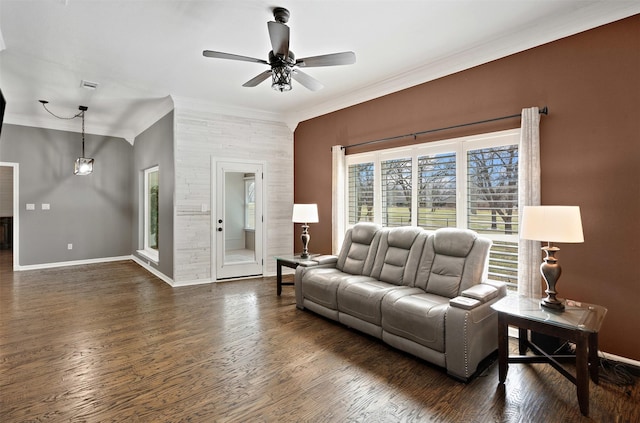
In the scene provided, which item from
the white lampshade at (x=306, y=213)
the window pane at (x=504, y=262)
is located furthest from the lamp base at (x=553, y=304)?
the white lampshade at (x=306, y=213)

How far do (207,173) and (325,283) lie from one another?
3010 mm

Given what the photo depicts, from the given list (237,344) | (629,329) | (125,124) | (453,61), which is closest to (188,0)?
(453,61)

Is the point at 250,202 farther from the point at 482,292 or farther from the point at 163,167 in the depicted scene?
the point at 482,292

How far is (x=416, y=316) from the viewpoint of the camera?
2814 mm

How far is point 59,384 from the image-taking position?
8.23 ft

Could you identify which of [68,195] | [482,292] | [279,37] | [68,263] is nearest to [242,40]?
[279,37]

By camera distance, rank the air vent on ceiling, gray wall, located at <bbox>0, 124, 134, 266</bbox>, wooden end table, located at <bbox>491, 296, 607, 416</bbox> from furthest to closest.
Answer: gray wall, located at <bbox>0, 124, 134, 266</bbox>
the air vent on ceiling
wooden end table, located at <bbox>491, 296, 607, 416</bbox>

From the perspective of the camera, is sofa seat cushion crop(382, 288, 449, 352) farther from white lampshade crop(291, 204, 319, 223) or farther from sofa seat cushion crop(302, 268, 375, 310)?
white lampshade crop(291, 204, 319, 223)

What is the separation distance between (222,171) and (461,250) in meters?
4.08

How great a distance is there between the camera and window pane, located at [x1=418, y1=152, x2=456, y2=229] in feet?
12.8

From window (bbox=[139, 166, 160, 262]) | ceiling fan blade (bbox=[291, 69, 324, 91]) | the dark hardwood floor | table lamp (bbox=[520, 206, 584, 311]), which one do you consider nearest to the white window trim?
window (bbox=[139, 166, 160, 262])

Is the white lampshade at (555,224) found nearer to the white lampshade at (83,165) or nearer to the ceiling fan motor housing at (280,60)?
the ceiling fan motor housing at (280,60)

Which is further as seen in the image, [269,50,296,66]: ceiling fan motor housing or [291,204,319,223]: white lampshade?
[291,204,319,223]: white lampshade

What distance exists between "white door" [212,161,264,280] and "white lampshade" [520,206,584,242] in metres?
4.43
